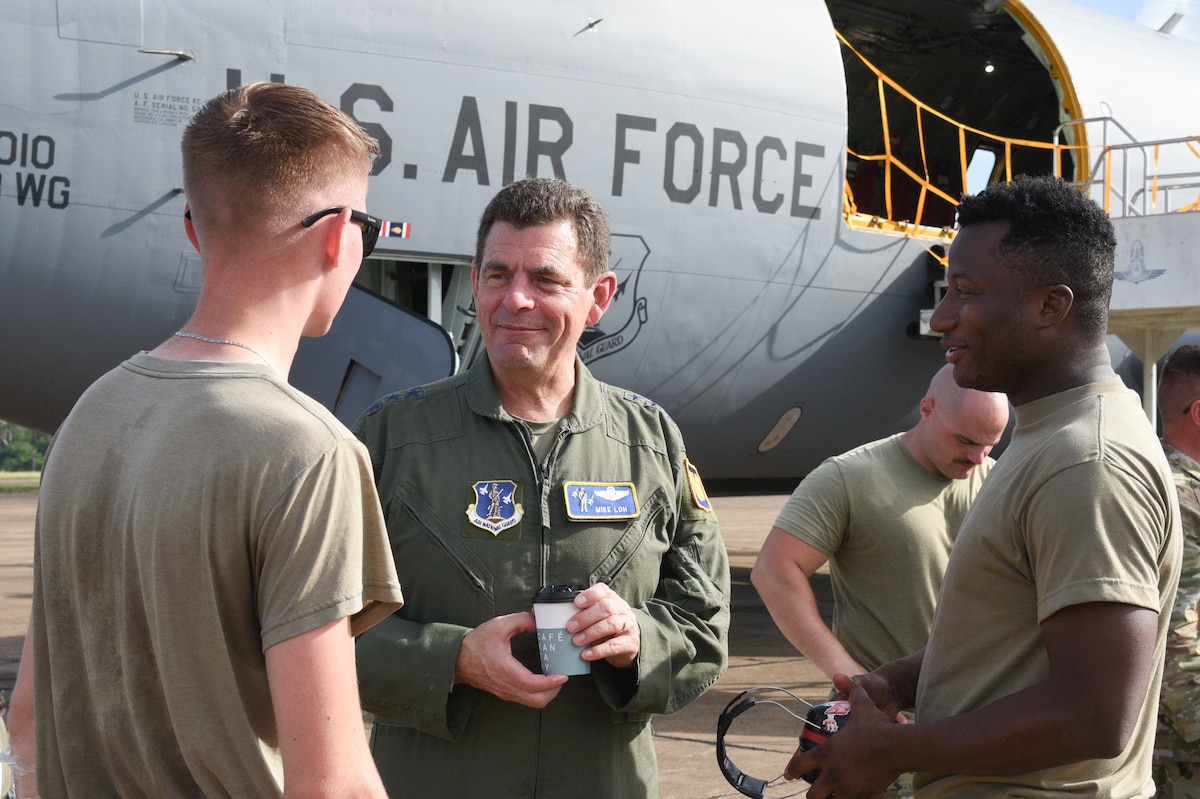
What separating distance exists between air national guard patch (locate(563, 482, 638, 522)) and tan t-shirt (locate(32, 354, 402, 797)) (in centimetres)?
92

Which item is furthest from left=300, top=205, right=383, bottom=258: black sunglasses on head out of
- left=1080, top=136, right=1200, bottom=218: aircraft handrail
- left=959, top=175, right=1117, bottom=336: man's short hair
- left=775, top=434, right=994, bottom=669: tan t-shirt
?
left=1080, top=136, right=1200, bottom=218: aircraft handrail

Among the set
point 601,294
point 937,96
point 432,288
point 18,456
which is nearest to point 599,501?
point 601,294

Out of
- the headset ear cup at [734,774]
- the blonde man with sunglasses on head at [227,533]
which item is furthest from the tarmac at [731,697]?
the blonde man with sunglasses on head at [227,533]

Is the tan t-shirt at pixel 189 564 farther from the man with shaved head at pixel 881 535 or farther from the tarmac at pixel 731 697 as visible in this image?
the man with shaved head at pixel 881 535

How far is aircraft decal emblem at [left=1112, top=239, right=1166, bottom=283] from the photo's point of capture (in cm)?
695

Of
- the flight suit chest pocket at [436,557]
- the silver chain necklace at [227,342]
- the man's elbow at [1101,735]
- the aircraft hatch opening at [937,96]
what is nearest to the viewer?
the silver chain necklace at [227,342]

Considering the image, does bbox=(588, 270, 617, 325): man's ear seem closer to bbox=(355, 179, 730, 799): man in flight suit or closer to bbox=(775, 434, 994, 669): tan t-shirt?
bbox=(355, 179, 730, 799): man in flight suit

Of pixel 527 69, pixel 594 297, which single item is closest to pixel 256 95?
pixel 594 297

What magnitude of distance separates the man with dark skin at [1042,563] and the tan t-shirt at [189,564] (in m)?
1.01

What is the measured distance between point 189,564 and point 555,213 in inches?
54.2

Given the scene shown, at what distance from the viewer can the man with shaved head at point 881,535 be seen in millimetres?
3418

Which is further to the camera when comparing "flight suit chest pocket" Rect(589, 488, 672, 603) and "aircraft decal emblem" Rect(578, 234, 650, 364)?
"aircraft decal emblem" Rect(578, 234, 650, 364)

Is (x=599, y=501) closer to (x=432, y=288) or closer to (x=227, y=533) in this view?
(x=227, y=533)

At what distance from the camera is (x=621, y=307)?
6.27 m
